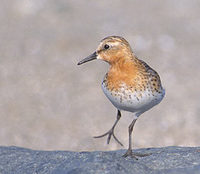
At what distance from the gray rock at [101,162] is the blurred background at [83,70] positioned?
470 cm

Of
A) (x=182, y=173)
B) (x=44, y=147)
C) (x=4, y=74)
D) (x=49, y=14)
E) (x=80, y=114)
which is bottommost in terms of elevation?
(x=182, y=173)

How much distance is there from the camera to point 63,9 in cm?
1841

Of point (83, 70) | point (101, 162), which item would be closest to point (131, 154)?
point (101, 162)

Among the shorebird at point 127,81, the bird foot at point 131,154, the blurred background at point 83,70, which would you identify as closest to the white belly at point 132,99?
the shorebird at point 127,81

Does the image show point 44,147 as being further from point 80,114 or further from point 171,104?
point 171,104

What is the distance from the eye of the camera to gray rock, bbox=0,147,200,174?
22.9ft

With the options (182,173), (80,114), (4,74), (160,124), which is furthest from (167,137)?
(182,173)

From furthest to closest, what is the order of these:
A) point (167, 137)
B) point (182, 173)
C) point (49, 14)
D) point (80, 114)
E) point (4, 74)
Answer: point (49, 14) < point (4, 74) < point (80, 114) < point (167, 137) < point (182, 173)

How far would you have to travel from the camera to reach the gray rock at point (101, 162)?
697 cm

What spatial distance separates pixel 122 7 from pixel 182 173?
12.3m

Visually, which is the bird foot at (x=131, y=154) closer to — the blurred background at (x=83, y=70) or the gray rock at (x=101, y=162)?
the gray rock at (x=101, y=162)

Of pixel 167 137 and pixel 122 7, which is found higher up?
pixel 122 7

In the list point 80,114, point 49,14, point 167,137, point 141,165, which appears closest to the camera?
point 141,165

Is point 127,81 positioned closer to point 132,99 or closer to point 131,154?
point 132,99
